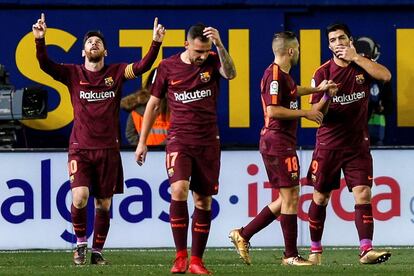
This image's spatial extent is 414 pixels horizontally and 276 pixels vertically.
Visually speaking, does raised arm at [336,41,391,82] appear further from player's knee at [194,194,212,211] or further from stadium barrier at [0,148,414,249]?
stadium barrier at [0,148,414,249]

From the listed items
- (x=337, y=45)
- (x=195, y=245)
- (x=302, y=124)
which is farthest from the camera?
(x=302, y=124)

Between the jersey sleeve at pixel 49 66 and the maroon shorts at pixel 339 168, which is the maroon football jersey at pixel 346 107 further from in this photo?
the jersey sleeve at pixel 49 66

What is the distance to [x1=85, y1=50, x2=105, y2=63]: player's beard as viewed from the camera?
15.0 metres

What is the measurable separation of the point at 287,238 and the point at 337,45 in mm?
1791

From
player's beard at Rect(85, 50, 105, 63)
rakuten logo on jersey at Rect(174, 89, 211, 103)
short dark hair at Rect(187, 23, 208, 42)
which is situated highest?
short dark hair at Rect(187, 23, 208, 42)

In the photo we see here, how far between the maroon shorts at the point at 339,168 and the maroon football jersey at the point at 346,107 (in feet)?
0.24

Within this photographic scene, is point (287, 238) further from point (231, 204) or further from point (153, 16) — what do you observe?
point (153, 16)

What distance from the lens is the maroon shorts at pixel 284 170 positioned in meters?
14.4

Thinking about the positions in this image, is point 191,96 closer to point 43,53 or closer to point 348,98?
point 348,98

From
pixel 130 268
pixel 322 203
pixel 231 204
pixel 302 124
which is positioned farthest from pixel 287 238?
pixel 302 124

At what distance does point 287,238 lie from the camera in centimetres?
1445

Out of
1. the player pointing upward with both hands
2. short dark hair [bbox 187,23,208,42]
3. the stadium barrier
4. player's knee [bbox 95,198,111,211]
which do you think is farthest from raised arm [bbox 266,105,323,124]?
the stadium barrier

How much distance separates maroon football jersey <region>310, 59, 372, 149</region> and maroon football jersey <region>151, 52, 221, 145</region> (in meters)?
1.47

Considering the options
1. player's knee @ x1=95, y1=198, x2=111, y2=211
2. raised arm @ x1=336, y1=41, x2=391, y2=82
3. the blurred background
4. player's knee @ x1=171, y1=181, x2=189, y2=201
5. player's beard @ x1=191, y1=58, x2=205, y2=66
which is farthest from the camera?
the blurred background
